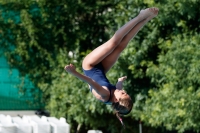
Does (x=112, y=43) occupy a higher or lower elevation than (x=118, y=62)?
higher

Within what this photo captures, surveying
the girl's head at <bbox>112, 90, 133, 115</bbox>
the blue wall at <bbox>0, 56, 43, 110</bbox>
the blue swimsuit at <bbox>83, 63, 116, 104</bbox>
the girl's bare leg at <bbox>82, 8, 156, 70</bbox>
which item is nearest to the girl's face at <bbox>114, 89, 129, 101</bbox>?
the girl's head at <bbox>112, 90, 133, 115</bbox>

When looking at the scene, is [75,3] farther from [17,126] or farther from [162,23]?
[17,126]

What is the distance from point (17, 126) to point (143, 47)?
10.0 ft

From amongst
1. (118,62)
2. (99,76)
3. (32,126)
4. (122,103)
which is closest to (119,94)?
(122,103)

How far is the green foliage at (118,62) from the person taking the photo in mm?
9742

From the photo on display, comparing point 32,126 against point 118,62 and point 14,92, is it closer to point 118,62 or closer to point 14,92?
point 118,62

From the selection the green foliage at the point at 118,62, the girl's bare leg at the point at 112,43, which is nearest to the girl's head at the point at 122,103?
the girl's bare leg at the point at 112,43

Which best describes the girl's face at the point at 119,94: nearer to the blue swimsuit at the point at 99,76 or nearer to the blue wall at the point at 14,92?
the blue swimsuit at the point at 99,76

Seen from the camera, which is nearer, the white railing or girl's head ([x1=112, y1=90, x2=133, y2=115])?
girl's head ([x1=112, y1=90, x2=133, y2=115])

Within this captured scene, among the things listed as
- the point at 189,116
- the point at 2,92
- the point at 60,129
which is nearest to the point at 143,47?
the point at 189,116

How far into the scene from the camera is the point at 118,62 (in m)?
10.6

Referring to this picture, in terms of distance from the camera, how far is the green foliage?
9742mm

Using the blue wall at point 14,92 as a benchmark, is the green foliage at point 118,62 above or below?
above

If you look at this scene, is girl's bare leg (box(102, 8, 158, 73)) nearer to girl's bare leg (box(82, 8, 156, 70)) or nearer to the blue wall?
girl's bare leg (box(82, 8, 156, 70))
